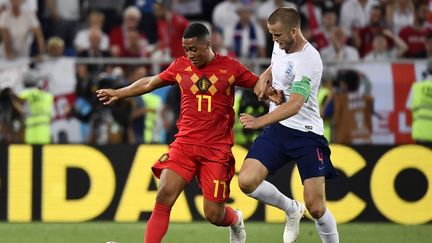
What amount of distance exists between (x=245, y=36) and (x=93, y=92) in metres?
2.85

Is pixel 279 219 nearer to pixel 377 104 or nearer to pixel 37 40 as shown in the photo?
pixel 377 104

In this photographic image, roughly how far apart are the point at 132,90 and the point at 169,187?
992 millimetres

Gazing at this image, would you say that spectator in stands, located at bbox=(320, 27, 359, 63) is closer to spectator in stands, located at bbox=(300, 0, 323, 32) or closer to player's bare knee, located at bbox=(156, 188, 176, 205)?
spectator in stands, located at bbox=(300, 0, 323, 32)

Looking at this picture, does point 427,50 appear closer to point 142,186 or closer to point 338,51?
point 338,51

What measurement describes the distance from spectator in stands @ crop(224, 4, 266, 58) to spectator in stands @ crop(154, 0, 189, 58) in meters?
0.75

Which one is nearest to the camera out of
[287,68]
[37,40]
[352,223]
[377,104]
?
[287,68]

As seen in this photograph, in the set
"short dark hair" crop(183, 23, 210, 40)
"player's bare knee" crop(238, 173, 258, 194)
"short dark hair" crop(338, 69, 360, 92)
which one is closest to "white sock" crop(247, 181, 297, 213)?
"player's bare knee" crop(238, 173, 258, 194)

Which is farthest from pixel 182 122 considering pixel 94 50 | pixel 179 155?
pixel 94 50

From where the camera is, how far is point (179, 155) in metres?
9.87

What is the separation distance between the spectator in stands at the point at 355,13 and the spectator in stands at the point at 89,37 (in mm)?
3854

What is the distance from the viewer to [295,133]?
992cm

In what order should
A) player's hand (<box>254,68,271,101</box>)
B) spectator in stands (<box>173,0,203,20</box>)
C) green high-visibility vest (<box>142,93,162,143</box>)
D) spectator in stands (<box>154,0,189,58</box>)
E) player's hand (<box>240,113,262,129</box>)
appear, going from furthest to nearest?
spectator in stands (<box>173,0,203,20</box>), spectator in stands (<box>154,0,189,58</box>), green high-visibility vest (<box>142,93,162,143</box>), player's hand (<box>254,68,271,101</box>), player's hand (<box>240,113,262,129</box>)

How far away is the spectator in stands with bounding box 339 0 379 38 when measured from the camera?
18.5m

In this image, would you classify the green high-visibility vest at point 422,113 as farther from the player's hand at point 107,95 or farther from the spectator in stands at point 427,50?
the player's hand at point 107,95
